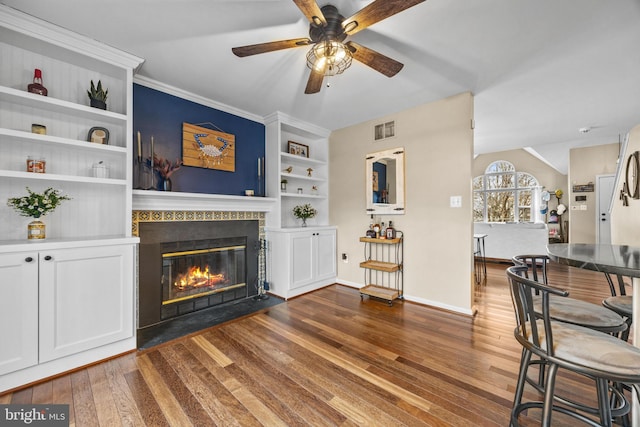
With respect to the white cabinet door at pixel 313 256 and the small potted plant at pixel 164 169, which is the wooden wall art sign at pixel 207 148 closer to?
the small potted plant at pixel 164 169

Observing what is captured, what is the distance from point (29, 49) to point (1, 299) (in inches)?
75.2

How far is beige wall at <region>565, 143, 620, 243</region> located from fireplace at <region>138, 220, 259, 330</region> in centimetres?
735

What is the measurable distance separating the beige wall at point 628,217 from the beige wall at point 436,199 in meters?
3.03

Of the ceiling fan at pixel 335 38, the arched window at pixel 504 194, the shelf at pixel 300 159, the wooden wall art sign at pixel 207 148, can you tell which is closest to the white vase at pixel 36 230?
the wooden wall art sign at pixel 207 148

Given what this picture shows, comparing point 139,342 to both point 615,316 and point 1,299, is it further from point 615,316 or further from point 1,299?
point 615,316

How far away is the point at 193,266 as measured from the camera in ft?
9.82

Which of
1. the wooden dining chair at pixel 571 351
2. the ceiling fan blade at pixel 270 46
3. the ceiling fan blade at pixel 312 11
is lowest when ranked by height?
the wooden dining chair at pixel 571 351

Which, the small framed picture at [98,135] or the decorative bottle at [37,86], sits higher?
the decorative bottle at [37,86]

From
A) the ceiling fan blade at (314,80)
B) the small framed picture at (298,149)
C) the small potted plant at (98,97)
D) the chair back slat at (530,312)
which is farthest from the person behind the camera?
the small framed picture at (298,149)

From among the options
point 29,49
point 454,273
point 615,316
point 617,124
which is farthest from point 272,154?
point 617,124

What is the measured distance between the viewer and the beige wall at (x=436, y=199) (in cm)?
297

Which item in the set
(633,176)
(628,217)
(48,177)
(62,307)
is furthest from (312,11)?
(628,217)

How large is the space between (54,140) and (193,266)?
5.43 feet

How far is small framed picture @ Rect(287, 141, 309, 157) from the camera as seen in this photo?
13.1 ft
